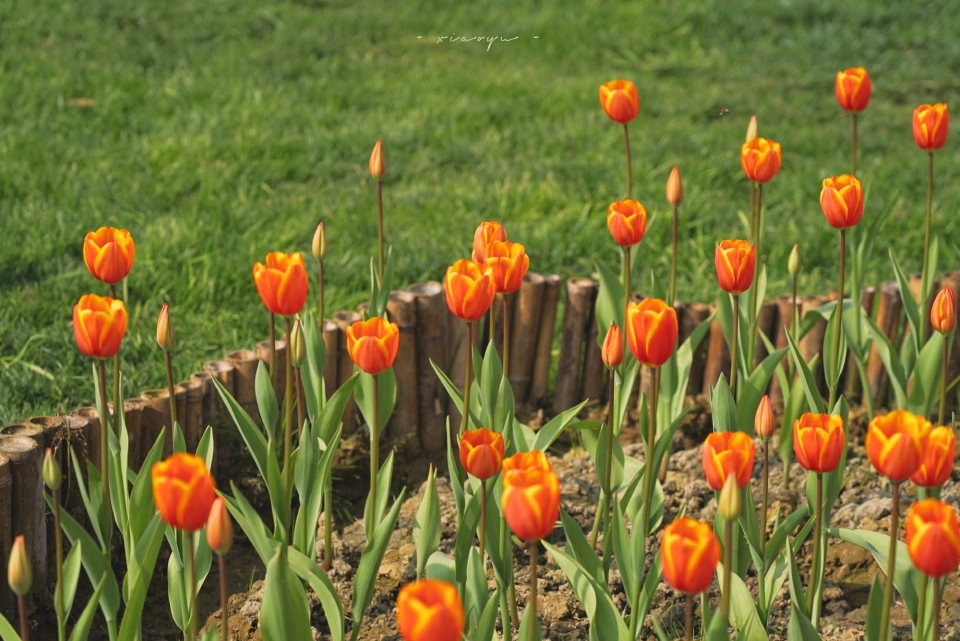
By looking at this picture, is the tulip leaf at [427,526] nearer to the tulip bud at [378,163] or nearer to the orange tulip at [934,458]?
the tulip bud at [378,163]

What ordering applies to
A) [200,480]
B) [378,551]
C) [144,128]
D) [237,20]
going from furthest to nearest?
[237,20], [144,128], [378,551], [200,480]

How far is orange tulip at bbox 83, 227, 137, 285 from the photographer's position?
2.25m

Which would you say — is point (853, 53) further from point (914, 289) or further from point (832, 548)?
point (832, 548)

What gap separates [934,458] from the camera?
5.73 feet

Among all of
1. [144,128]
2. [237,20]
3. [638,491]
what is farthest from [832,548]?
[237,20]

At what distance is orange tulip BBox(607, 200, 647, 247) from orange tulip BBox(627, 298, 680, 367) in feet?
2.28

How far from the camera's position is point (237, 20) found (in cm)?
661

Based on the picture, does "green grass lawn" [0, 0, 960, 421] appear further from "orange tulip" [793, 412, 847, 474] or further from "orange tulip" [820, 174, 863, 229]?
"orange tulip" [793, 412, 847, 474]

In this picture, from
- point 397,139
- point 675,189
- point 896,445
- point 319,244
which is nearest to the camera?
point 896,445

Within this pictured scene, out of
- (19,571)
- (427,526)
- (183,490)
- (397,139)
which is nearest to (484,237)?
(427,526)

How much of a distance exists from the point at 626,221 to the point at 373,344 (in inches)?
31.1

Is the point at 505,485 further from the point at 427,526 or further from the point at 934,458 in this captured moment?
the point at 427,526

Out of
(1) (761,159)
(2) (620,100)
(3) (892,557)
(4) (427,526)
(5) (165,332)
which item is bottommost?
(4) (427,526)

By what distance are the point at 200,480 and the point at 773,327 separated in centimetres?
243
